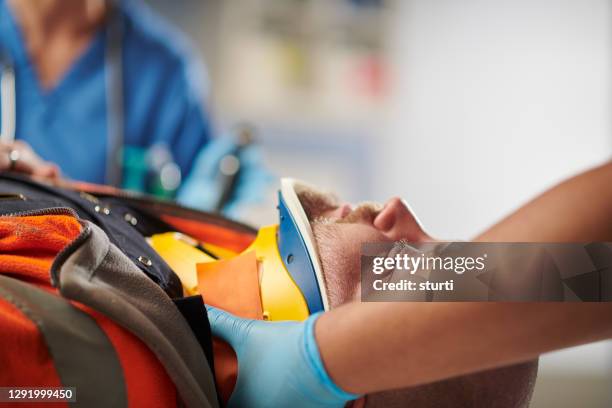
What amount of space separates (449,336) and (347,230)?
0.30 metres

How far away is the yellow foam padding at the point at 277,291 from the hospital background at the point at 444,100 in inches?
95.4

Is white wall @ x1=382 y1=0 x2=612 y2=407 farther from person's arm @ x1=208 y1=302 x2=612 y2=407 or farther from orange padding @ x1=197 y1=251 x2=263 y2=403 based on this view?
person's arm @ x1=208 y1=302 x2=612 y2=407

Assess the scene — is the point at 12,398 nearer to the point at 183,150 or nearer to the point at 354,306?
the point at 354,306

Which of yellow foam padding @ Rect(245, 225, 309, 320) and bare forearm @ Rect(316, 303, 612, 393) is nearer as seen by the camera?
bare forearm @ Rect(316, 303, 612, 393)

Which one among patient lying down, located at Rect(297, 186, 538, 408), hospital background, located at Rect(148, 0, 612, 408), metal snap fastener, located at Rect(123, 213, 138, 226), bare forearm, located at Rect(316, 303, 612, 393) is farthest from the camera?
hospital background, located at Rect(148, 0, 612, 408)

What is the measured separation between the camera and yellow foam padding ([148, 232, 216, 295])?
2.87 feet

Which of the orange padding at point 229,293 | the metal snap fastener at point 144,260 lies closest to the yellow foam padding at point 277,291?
the orange padding at point 229,293

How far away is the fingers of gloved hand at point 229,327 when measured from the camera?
75cm

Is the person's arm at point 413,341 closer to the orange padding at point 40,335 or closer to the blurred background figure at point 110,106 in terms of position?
the orange padding at point 40,335

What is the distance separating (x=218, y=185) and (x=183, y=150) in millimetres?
425

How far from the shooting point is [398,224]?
34.3 inches

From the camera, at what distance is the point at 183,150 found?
217 cm

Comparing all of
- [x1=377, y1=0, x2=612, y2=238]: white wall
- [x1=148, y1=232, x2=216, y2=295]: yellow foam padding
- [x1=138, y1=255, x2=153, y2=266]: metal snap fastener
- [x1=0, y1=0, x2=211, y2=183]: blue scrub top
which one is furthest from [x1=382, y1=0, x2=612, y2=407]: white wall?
[x1=138, y1=255, x2=153, y2=266]: metal snap fastener

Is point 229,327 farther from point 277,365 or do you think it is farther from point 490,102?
point 490,102
